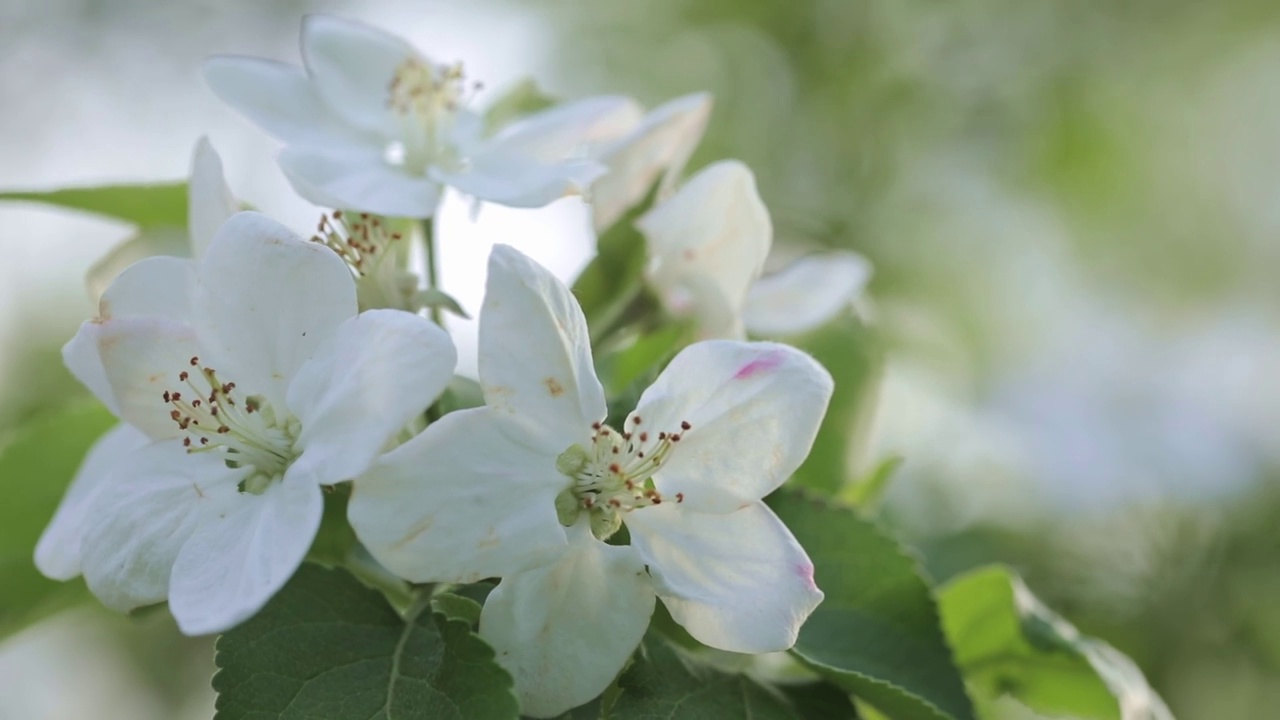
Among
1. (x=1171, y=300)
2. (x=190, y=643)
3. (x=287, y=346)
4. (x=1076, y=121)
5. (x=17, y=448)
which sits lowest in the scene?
(x=190, y=643)

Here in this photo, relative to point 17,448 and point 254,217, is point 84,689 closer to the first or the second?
point 17,448

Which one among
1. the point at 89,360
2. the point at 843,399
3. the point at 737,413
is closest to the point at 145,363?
the point at 89,360

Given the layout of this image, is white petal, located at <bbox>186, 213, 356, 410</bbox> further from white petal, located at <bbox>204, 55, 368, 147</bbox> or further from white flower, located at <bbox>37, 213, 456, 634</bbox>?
white petal, located at <bbox>204, 55, 368, 147</bbox>

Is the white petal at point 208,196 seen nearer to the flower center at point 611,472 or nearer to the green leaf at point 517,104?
the flower center at point 611,472

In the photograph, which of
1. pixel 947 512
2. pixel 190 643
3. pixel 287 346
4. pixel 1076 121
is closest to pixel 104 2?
pixel 190 643

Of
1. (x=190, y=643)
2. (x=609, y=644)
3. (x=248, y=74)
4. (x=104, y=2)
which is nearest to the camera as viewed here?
(x=609, y=644)

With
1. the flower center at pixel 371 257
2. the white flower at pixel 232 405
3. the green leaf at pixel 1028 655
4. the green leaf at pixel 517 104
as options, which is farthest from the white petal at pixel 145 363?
the green leaf at pixel 1028 655

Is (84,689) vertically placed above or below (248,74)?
below
